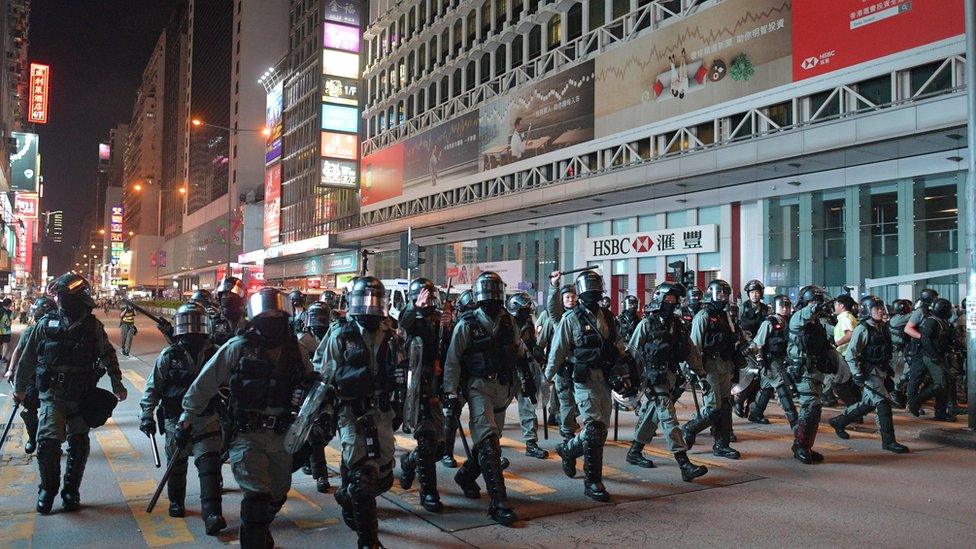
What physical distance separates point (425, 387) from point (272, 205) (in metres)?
74.1

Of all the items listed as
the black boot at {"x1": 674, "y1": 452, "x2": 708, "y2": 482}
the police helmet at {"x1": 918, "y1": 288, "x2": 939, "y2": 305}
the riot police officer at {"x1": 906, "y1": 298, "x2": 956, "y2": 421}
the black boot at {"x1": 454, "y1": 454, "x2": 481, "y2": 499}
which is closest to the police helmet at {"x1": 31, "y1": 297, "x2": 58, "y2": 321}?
the black boot at {"x1": 454, "y1": 454, "x2": 481, "y2": 499}

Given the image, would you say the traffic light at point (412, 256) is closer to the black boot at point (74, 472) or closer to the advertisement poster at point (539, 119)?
the black boot at point (74, 472)

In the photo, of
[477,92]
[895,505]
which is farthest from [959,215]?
[477,92]

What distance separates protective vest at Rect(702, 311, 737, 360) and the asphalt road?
3.94 feet

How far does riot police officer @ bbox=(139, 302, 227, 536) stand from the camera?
221 inches

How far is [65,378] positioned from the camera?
6074mm

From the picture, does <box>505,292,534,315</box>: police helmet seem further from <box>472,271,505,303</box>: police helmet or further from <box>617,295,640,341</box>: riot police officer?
<box>617,295,640,341</box>: riot police officer

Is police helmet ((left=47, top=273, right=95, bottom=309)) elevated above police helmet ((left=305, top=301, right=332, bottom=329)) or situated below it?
above

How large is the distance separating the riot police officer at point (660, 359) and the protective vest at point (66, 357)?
16.4ft

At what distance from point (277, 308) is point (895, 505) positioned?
213 inches

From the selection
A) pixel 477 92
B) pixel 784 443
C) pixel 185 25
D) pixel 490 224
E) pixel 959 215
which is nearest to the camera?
pixel 784 443

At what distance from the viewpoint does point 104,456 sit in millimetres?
8180

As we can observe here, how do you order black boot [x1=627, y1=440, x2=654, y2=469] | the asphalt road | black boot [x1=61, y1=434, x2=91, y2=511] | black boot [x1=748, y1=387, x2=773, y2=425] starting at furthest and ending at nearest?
1. black boot [x1=748, y1=387, x2=773, y2=425]
2. black boot [x1=627, y1=440, x2=654, y2=469]
3. black boot [x1=61, y1=434, x2=91, y2=511]
4. the asphalt road

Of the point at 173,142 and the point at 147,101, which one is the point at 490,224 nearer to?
the point at 173,142
